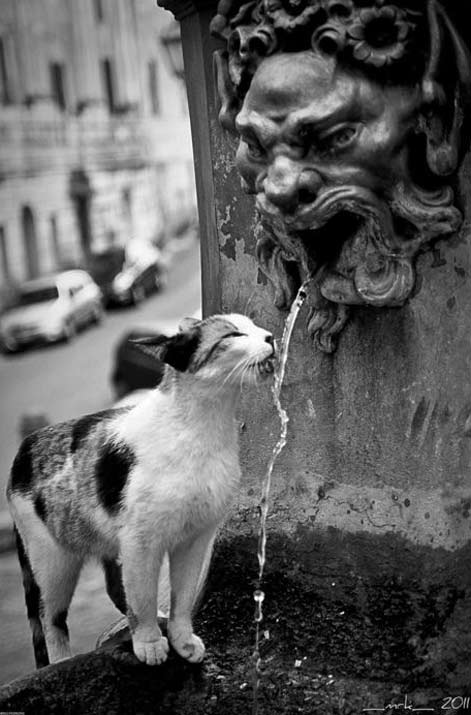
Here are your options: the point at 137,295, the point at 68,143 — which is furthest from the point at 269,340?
the point at 137,295

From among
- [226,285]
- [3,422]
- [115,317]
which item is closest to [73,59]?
[115,317]

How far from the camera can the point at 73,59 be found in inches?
650

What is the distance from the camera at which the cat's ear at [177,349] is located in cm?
208

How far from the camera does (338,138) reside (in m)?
1.99

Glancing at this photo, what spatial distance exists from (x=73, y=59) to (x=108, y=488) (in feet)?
49.8

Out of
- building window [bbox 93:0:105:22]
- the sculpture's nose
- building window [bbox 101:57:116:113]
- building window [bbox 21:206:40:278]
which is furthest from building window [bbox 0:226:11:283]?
the sculpture's nose

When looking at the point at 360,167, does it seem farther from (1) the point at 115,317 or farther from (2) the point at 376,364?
(1) the point at 115,317

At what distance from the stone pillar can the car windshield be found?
41.2 ft

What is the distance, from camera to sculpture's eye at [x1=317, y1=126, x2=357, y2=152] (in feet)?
6.49

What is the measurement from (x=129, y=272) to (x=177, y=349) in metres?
15.1

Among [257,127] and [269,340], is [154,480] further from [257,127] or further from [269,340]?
[257,127]

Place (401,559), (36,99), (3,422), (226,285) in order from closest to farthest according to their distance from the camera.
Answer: (401,559), (226,285), (3,422), (36,99)

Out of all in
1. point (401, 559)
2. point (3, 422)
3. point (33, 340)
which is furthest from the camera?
point (33, 340)
